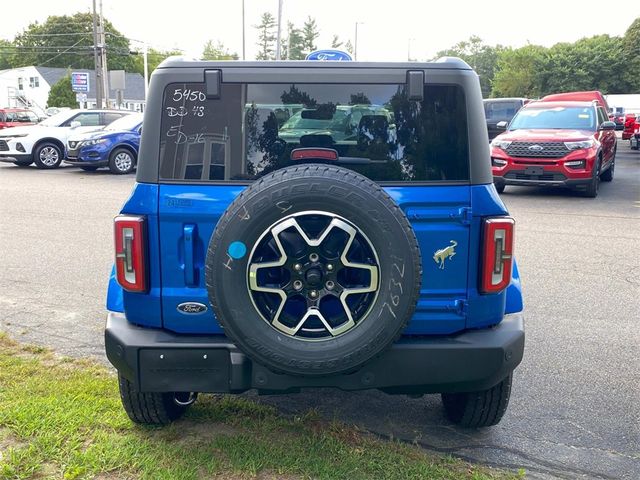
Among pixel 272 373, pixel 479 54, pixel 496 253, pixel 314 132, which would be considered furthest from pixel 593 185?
pixel 479 54

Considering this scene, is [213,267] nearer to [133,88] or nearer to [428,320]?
[428,320]

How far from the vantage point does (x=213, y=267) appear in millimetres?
2641

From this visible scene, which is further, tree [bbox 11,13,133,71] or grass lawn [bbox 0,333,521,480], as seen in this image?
tree [bbox 11,13,133,71]

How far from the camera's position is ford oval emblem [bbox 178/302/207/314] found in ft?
9.61

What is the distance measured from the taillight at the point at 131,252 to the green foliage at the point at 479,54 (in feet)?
368

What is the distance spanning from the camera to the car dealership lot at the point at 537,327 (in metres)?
3.36

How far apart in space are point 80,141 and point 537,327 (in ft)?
44.9

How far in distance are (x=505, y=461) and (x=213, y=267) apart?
1.75m

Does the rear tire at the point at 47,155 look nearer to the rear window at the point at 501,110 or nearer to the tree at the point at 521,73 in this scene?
the rear window at the point at 501,110

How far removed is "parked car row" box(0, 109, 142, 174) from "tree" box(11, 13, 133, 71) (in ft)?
218

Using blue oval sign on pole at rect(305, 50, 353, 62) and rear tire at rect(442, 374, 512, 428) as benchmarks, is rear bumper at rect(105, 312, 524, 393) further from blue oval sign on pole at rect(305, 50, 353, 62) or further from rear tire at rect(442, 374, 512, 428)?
blue oval sign on pole at rect(305, 50, 353, 62)

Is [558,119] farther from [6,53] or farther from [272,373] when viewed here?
[6,53]

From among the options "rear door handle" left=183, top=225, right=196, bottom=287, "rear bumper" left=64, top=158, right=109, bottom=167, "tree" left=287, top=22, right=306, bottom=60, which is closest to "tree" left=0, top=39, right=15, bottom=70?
"tree" left=287, top=22, right=306, bottom=60

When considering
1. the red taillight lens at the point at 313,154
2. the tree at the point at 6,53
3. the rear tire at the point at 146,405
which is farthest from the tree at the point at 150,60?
the red taillight lens at the point at 313,154
